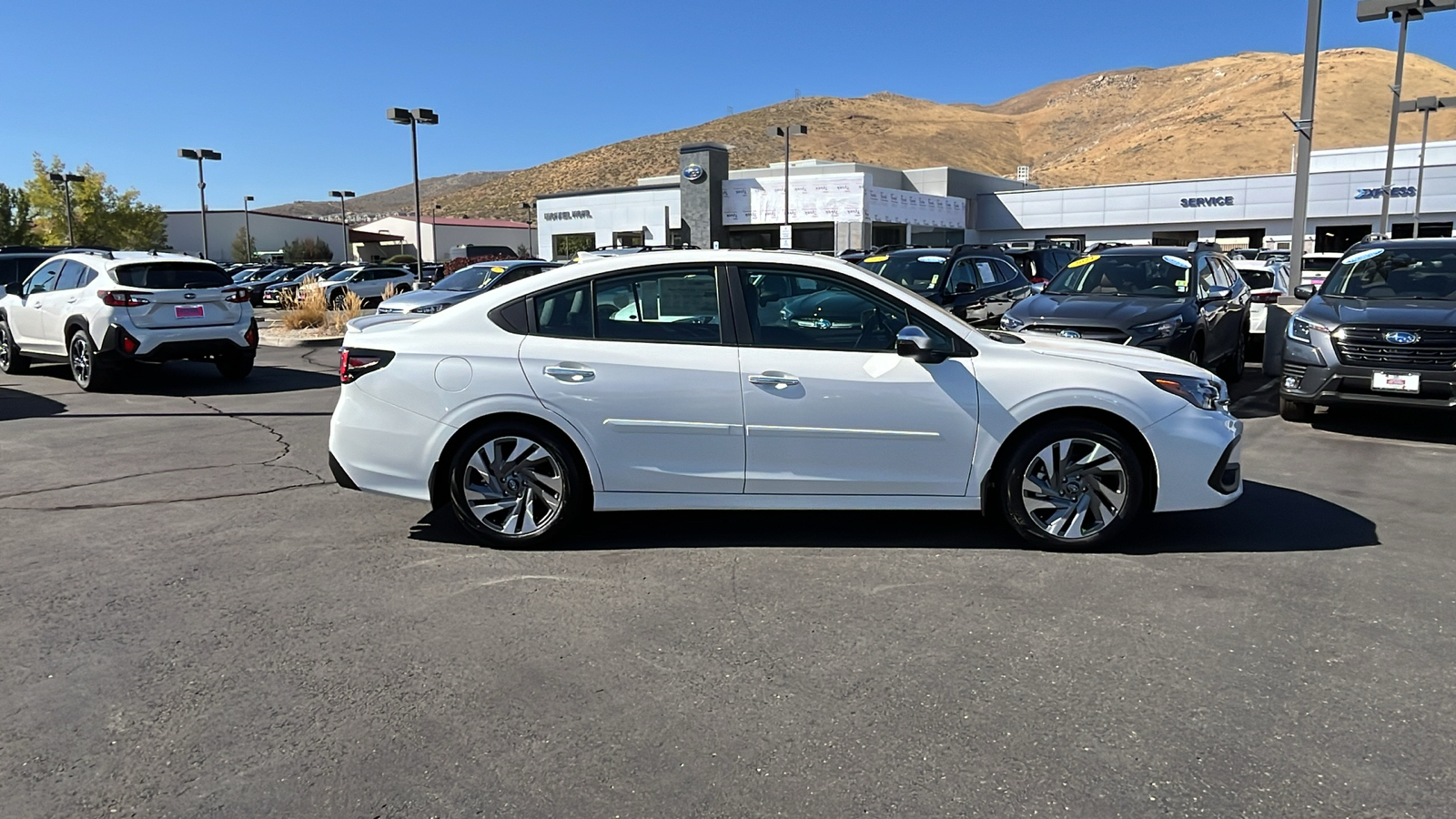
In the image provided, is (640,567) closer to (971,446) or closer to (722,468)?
(722,468)

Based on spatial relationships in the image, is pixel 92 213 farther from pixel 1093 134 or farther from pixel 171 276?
pixel 1093 134

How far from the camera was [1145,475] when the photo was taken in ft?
17.5

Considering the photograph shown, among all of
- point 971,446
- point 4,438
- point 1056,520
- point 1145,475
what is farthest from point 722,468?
point 4,438

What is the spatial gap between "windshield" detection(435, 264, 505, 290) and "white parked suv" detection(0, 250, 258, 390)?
419 cm

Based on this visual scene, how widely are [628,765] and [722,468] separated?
229cm

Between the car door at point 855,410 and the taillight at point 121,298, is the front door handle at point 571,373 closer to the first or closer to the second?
the car door at point 855,410

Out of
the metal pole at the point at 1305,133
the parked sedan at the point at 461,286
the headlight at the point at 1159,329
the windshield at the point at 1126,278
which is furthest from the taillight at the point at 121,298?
the metal pole at the point at 1305,133

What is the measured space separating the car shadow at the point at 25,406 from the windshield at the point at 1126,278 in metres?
10.9

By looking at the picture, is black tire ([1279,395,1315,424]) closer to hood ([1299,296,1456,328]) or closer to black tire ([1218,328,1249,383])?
hood ([1299,296,1456,328])

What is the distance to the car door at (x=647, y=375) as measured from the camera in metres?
5.24

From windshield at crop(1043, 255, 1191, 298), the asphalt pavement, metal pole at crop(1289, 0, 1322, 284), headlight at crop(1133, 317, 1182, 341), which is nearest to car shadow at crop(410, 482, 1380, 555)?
the asphalt pavement

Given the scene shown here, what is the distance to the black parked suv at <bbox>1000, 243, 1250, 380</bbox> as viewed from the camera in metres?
9.95

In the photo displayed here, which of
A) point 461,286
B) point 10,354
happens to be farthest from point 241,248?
point 10,354

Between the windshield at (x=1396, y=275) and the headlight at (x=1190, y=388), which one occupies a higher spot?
the windshield at (x=1396, y=275)
